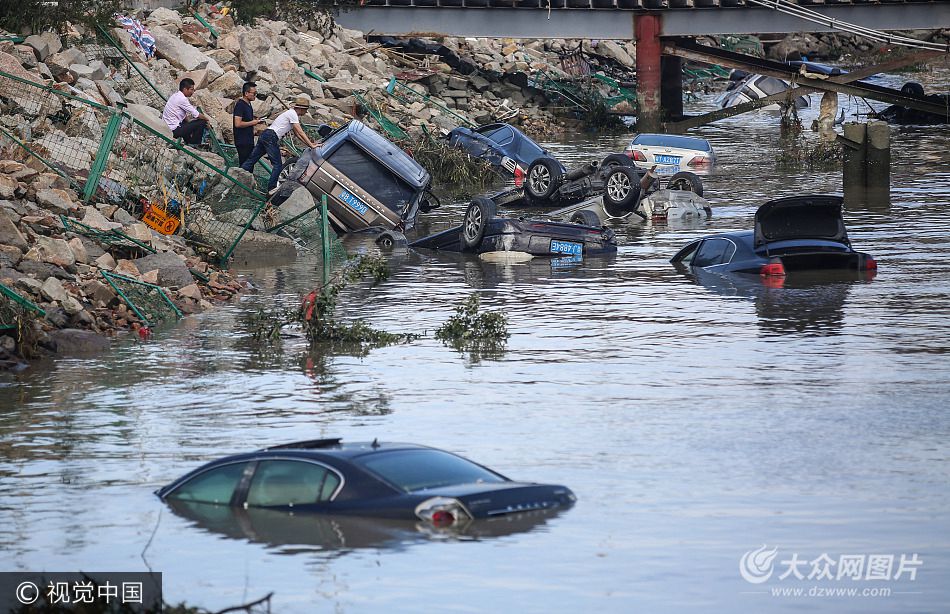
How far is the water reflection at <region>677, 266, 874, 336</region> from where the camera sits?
19.5 meters

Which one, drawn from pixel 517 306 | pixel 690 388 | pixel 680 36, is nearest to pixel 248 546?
pixel 690 388

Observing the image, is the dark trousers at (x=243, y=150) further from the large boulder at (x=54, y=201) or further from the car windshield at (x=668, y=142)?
the car windshield at (x=668, y=142)

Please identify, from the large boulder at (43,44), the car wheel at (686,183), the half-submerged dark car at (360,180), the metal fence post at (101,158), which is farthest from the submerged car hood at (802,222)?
the large boulder at (43,44)

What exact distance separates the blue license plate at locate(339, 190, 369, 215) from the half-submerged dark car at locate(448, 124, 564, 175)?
9711mm

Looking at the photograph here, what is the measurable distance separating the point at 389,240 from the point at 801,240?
26.6 feet

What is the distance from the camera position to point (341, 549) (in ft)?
32.6

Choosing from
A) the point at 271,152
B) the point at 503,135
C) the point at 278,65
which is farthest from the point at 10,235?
the point at 278,65

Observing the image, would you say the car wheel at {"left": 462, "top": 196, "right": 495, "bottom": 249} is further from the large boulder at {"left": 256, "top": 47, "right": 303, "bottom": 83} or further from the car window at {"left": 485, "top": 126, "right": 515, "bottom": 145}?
the large boulder at {"left": 256, "top": 47, "right": 303, "bottom": 83}

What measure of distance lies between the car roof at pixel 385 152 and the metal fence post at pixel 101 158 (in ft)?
15.3

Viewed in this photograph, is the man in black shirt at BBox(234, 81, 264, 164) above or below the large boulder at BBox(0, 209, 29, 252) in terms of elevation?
above

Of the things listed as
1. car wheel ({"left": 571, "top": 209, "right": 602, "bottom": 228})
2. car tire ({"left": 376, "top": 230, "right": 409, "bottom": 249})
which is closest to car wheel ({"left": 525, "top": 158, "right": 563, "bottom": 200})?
car wheel ({"left": 571, "top": 209, "right": 602, "bottom": 228})

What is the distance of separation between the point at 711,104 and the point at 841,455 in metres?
54.1

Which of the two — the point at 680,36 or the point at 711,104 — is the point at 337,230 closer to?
the point at 680,36

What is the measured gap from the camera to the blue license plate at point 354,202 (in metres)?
26.8
